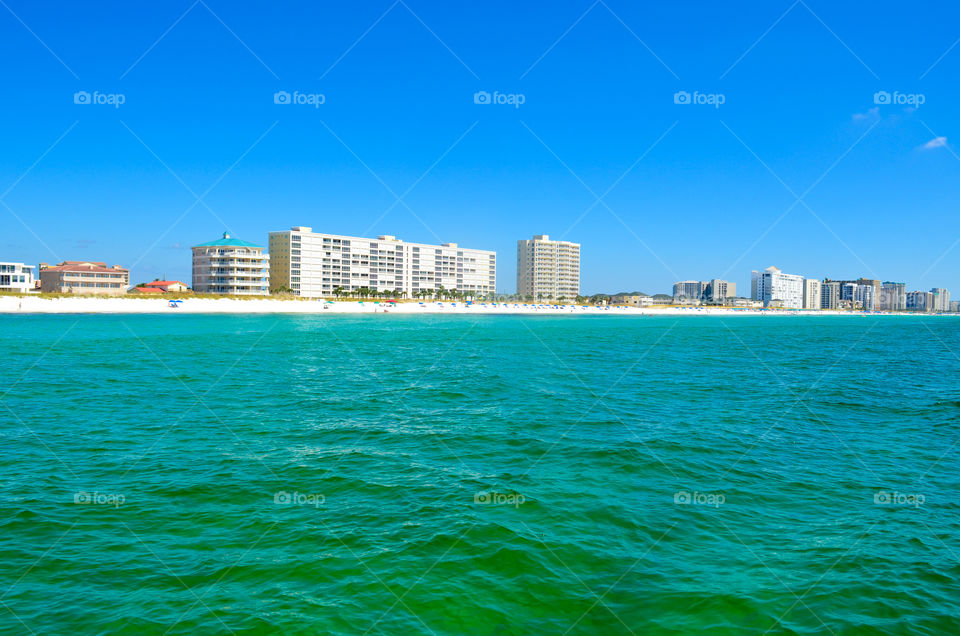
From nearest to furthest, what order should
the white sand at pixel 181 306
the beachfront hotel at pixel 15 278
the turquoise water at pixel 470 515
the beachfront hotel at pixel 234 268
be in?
the turquoise water at pixel 470 515, the white sand at pixel 181 306, the beachfront hotel at pixel 15 278, the beachfront hotel at pixel 234 268

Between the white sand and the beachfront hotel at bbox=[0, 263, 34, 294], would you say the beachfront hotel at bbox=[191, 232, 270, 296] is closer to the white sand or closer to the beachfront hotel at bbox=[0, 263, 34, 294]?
the white sand

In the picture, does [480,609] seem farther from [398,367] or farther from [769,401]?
[398,367]

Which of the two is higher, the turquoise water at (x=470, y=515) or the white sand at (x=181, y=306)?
the white sand at (x=181, y=306)

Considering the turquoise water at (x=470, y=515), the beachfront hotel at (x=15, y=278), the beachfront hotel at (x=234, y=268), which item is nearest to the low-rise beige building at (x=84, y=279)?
the beachfront hotel at (x=15, y=278)

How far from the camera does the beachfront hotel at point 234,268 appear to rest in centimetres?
16712

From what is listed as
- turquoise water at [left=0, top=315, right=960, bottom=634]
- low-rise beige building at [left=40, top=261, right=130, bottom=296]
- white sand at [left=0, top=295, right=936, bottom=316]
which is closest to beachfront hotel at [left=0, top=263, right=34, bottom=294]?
low-rise beige building at [left=40, top=261, right=130, bottom=296]

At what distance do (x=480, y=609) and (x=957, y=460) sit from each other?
15467 mm

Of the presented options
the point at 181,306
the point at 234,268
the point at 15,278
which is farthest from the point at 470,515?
the point at 15,278

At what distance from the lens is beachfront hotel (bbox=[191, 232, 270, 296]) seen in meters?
167

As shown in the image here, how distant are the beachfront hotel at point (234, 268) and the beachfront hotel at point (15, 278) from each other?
42.4 meters

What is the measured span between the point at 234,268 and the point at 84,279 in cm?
3696

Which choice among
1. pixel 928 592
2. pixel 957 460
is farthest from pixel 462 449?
pixel 957 460

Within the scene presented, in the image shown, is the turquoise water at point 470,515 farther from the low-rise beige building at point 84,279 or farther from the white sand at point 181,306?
the low-rise beige building at point 84,279

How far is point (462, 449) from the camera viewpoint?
15.8m
